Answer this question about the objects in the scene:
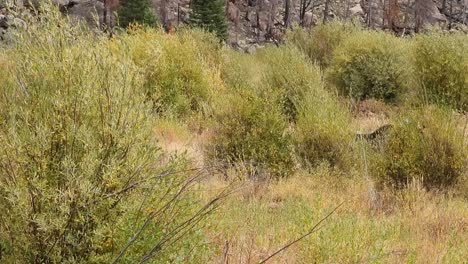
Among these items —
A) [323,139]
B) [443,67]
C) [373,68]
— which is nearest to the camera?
[323,139]

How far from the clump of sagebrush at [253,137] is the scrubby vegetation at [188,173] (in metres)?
0.03

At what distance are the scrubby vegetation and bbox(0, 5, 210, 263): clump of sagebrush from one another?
1cm

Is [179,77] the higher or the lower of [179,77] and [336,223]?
the lower

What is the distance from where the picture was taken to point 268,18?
1893 inches

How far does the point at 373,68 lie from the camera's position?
17.5 metres

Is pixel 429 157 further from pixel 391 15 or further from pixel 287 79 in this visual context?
pixel 391 15

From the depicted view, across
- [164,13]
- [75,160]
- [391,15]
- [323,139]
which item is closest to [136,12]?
[164,13]

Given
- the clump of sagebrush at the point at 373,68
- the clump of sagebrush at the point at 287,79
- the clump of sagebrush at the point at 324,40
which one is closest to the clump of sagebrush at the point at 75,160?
the clump of sagebrush at the point at 287,79

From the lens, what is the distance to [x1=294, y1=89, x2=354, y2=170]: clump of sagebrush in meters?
9.42

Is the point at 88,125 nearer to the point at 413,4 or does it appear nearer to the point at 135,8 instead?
the point at 135,8

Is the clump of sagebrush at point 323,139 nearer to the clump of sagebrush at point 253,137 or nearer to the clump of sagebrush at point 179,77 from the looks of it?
the clump of sagebrush at point 253,137

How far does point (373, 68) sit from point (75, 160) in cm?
1513

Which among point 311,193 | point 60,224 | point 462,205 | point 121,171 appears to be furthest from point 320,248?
point 462,205

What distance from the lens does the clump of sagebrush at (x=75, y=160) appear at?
365 centimetres
